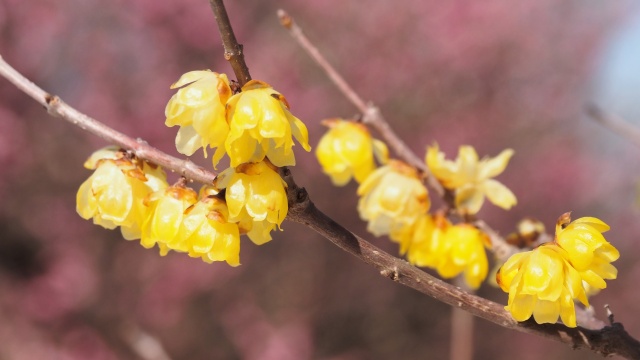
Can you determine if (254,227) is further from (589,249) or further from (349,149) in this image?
(349,149)

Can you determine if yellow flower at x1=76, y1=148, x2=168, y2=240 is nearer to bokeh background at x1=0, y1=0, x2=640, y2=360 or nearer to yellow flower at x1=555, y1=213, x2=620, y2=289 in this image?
yellow flower at x1=555, y1=213, x2=620, y2=289

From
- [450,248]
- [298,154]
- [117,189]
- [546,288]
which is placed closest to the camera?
[546,288]

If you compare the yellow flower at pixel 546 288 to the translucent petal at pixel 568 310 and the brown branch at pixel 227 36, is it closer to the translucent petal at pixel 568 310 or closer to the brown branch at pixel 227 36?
the translucent petal at pixel 568 310

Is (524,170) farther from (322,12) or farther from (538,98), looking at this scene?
(322,12)

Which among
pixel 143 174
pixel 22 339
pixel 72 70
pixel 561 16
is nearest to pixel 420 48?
pixel 561 16

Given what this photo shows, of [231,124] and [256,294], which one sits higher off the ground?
[256,294]

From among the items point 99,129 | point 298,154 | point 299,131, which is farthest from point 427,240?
point 298,154
